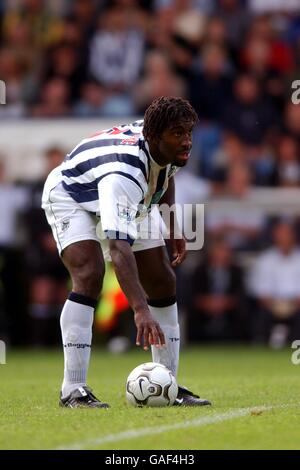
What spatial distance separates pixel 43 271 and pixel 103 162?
25.4 ft

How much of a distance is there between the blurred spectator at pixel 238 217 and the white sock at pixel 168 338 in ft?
24.4

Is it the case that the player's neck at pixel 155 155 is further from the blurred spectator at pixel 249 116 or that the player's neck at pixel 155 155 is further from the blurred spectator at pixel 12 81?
the blurred spectator at pixel 12 81

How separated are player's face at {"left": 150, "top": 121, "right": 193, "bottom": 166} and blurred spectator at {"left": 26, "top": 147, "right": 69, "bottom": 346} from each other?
7.69 m

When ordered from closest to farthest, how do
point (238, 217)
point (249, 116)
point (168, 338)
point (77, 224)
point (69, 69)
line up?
point (77, 224), point (168, 338), point (238, 217), point (249, 116), point (69, 69)

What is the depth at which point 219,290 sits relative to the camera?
15086 millimetres

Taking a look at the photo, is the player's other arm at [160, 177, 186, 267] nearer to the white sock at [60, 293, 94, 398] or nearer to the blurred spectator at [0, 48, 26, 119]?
the white sock at [60, 293, 94, 398]

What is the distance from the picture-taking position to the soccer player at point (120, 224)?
7094 millimetres

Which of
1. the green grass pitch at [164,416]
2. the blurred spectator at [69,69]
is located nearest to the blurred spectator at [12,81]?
the blurred spectator at [69,69]

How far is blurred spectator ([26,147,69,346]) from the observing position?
49.1ft

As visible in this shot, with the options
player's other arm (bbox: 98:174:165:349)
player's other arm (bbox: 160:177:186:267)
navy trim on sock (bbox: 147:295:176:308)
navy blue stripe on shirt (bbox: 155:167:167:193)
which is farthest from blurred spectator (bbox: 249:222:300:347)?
player's other arm (bbox: 98:174:165:349)

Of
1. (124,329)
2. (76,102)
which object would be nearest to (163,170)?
(124,329)

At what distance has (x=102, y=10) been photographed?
18.0 meters

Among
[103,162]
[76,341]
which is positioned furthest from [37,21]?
[76,341]

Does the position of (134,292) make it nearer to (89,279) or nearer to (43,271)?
(89,279)
